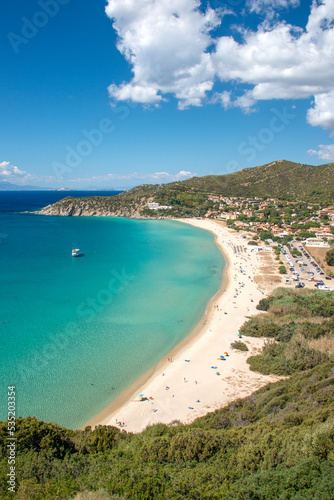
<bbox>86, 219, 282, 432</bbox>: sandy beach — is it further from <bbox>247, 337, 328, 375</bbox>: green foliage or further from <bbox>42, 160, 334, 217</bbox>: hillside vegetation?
<bbox>42, 160, 334, 217</bbox>: hillside vegetation

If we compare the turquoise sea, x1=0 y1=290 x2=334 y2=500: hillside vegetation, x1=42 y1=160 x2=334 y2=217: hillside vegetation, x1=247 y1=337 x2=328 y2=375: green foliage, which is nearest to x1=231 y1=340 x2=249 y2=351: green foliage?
x1=247 y1=337 x2=328 y2=375: green foliage

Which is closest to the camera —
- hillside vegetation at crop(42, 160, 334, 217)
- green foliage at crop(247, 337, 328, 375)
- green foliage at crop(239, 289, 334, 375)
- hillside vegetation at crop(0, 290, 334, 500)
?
hillside vegetation at crop(0, 290, 334, 500)

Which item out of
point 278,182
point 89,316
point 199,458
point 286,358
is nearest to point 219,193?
point 278,182

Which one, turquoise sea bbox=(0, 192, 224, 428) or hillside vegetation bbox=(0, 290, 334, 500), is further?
turquoise sea bbox=(0, 192, 224, 428)

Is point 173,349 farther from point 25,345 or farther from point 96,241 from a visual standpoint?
point 96,241

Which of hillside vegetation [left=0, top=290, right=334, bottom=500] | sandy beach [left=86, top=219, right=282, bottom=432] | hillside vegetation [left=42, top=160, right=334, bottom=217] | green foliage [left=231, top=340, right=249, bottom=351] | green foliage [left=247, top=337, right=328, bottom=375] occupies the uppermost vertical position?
hillside vegetation [left=42, top=160, right=334, bottom=217]

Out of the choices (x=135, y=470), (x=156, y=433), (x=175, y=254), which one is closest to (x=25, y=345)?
(x=156, y=433)

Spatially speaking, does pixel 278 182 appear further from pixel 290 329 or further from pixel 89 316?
pixel 89 316

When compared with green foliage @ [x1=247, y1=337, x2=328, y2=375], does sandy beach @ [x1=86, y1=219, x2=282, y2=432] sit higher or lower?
lower
